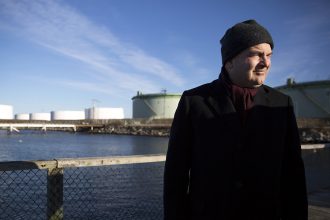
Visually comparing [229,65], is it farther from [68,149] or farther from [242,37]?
[68,149]

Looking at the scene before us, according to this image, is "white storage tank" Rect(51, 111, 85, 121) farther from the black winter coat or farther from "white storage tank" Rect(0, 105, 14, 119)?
the black winter coat

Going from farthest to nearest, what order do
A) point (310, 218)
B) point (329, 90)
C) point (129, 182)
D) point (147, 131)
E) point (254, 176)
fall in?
point (147, 131) → point (329, 90) → point (129, 182) → point (310, 218) → point (254, 176)

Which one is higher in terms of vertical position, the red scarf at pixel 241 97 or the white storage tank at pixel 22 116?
the white storage tank at pixel 22 116

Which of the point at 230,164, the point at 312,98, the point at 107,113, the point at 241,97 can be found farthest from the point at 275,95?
the point at 107,113

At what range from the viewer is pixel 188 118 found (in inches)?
87.3

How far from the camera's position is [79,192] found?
1105cm

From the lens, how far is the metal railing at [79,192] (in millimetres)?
3732

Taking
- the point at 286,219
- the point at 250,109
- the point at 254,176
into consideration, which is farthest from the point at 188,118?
the point at 286,219

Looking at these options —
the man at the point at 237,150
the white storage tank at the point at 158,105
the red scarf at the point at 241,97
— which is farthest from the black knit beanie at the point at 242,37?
the white storage tank at the point at 158,105

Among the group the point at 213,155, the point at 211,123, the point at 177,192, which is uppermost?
the point at 211,123

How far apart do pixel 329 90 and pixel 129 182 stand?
57823 millimetres

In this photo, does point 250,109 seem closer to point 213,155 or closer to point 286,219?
point 213,155

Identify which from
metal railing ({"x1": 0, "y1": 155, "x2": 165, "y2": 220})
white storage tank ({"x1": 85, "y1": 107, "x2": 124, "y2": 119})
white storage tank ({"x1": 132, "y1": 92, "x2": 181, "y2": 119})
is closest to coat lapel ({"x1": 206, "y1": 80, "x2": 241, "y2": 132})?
metal railing ({"x1": 0, "y1": 155, "x2": 165, "y2": 220})

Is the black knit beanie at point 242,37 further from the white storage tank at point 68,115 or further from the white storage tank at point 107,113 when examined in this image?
the white storage tank at point 68,115
